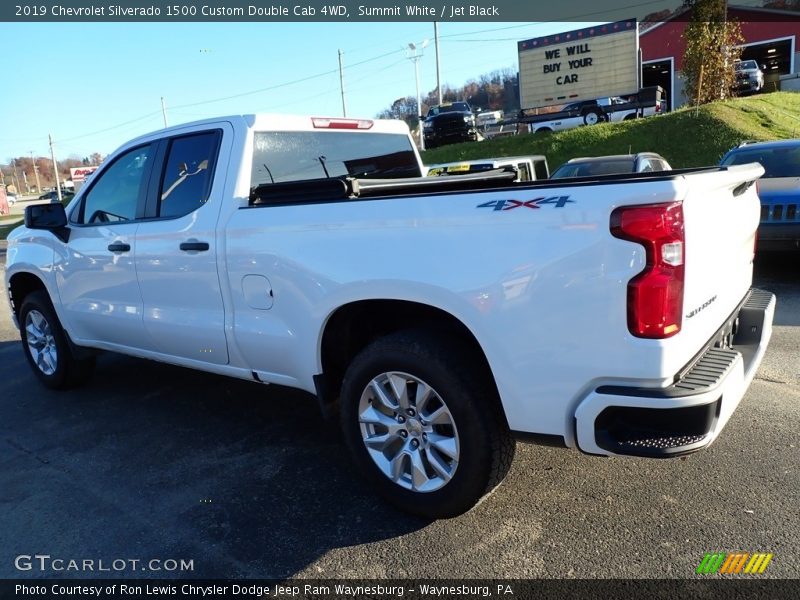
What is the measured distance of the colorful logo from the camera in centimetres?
258

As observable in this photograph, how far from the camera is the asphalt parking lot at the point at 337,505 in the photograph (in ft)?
9.11

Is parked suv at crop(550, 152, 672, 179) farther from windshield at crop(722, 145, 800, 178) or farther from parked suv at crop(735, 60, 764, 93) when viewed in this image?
parked suv at crop(735, 60, 764, 93)

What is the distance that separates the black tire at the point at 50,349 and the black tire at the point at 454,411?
333cm

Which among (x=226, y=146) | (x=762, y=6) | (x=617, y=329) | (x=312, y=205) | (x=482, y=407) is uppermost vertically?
(x=762, y=6)

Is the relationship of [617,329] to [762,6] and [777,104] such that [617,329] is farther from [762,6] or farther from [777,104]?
[762,6]

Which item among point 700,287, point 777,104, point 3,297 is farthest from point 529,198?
point 777,104

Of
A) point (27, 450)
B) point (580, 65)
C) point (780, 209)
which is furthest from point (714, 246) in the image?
point (580, 65)

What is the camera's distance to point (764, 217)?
739 cm

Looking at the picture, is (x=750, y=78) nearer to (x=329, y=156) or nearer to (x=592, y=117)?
(x=592, y=117)

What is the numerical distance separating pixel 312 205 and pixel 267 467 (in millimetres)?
1603

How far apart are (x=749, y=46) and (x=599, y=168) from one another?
3623cm

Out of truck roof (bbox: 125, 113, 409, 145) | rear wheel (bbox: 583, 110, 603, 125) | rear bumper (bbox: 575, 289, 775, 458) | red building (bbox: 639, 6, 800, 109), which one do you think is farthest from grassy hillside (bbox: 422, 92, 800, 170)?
red building (bbox: 639, 6, 800, 109)

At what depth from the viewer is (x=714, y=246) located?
267cm

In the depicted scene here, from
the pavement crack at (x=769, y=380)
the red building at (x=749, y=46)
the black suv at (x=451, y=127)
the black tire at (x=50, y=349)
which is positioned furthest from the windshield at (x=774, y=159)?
the red building at (x=749, y=46)
